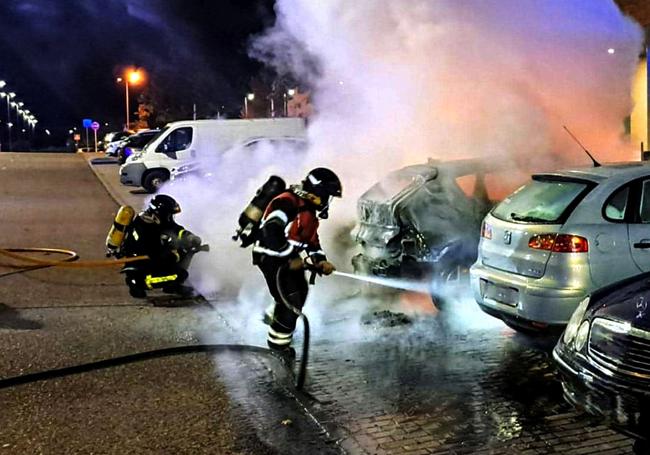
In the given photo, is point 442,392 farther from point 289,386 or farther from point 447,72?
point 447,72

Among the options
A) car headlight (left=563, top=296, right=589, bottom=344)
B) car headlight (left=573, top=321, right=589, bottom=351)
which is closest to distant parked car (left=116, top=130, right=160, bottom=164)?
car headlight (left=563, top=296, right=589, bottom=344)

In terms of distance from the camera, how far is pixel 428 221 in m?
7.27

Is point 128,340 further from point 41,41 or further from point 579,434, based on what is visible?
point 41,41

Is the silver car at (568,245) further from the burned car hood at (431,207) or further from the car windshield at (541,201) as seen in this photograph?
the burned car hood at (431,207)

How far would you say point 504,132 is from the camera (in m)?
10.1

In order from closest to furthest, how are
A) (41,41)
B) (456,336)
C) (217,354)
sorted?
(217,354) < (456,336) < (41,41)

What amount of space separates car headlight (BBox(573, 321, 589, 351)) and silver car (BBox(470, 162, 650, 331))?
4.47 feet

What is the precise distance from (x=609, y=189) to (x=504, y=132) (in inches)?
181

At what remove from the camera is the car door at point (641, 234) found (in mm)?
5523

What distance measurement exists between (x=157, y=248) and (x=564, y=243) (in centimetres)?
452

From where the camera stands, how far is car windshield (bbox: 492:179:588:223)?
18.8ft

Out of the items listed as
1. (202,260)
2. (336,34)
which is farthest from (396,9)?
(202,260)

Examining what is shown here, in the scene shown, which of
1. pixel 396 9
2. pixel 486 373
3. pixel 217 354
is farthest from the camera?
pixel 396 9

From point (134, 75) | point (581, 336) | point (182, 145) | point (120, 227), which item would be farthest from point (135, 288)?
point (134, 75)
